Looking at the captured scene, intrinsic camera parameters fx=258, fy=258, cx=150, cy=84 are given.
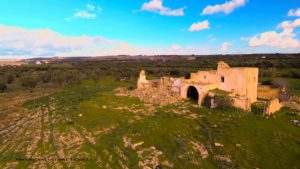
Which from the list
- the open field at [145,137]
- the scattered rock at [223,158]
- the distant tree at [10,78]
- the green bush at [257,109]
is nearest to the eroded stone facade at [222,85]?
the green bush at [257,109]

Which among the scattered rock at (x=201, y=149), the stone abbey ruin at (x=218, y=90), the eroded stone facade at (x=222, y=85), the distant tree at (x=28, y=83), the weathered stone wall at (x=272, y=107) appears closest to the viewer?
the scattered rock at (x=201, y=149)

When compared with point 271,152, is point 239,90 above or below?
above

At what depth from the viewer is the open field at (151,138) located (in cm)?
1473

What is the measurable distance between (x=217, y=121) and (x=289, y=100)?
11.6 metres

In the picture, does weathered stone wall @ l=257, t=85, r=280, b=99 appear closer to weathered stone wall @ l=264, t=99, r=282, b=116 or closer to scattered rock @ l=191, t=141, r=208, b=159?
weathered stone wall @ l=264, t=99, r=282, b=116

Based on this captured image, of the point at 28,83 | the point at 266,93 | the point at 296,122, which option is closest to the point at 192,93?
the point at 266,93

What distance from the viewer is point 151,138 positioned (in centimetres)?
1814

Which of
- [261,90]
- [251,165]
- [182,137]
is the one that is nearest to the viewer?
[251,165]

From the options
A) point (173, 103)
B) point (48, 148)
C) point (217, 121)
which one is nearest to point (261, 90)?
point (173, 103)

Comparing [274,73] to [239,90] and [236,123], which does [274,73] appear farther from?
[236,123]

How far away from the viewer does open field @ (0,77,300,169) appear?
14.7m

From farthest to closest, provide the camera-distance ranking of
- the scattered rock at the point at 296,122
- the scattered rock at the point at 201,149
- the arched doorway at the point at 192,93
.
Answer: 1. the arched doorway at the point at 192,93
2. the scattered rock at the point at 296,122
3. the scattered rock at the point at 201,149

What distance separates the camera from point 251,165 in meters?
14.2

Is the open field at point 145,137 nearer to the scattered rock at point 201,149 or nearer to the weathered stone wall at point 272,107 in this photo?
the scattered rock at point 201,149
